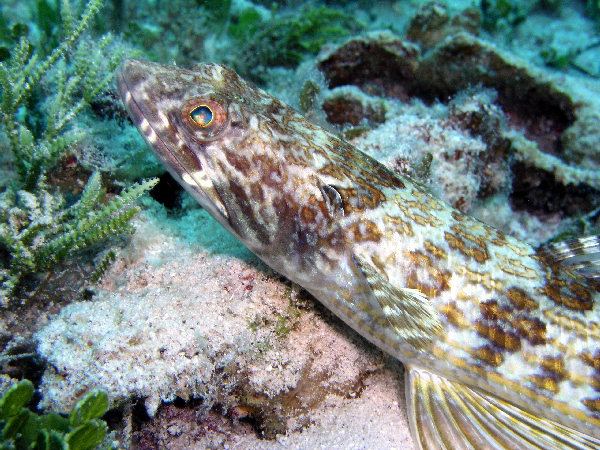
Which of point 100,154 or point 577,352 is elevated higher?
point 100,154

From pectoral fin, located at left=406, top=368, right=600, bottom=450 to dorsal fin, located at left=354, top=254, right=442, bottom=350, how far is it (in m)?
0.57

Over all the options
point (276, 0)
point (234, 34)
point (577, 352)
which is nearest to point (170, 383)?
point (577, 352)

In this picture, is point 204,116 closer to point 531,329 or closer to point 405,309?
point 405,309

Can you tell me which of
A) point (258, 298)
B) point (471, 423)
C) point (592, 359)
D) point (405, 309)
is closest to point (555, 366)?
point (592, 359)

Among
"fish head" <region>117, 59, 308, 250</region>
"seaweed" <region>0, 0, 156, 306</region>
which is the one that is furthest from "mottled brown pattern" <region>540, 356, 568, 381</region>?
"seaweed" <region>0, 0, 156, 306</region>

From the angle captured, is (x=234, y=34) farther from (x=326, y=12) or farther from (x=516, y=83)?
(x=516, y=83)

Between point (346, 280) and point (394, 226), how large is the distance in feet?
1.64

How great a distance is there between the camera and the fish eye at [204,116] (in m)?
2.32

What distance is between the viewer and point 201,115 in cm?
233

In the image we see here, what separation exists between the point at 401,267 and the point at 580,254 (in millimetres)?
1712

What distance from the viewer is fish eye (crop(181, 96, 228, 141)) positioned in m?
2.32

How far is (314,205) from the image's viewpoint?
245 cm

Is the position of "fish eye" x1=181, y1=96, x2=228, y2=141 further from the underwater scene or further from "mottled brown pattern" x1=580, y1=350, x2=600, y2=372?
"mottled brown pattern" x1=580, y1=350, x2=600, y2=372

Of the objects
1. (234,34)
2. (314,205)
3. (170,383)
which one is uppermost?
(234,34)
